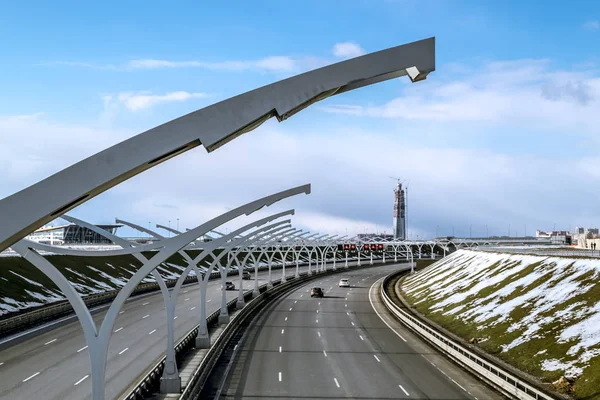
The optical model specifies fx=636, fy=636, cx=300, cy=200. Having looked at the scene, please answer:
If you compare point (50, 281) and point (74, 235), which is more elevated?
point (74, 235)

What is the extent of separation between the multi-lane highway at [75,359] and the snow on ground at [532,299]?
21.2 meters

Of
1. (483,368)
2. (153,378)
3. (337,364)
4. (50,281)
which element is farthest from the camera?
(50,281)

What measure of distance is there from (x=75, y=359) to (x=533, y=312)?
29.0 metres

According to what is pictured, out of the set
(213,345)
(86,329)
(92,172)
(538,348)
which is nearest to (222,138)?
(92,172)

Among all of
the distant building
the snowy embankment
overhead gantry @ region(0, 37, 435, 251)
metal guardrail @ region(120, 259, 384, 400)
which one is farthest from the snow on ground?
the distant building

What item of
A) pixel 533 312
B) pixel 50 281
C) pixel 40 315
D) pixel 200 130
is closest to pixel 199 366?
pixel 200 130

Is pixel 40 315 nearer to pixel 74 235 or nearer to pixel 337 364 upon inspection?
pixel 337 364

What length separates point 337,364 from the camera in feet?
116

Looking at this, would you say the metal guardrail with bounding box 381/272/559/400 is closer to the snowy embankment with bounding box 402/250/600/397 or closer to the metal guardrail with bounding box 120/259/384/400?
the snowy embankment with bounding box 402/250/600/397

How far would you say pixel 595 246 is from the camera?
103m

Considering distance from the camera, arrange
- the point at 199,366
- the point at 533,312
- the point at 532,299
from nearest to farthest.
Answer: the point at 199,366 → the point at 533,312 → the point at 532,299

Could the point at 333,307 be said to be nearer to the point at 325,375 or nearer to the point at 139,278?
the point at 325,375

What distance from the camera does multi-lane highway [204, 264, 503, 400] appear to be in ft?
93.8

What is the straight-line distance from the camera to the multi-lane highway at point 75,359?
28375 mm
